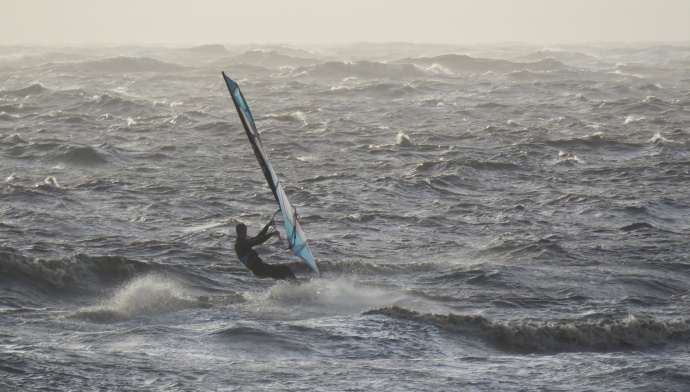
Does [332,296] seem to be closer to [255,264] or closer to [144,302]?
[255,264]

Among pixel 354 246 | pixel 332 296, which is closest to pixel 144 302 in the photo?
pixel 332 296

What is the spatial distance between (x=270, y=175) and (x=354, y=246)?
441 centimetres

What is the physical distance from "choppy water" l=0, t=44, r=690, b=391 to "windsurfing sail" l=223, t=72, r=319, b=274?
2.36 ft

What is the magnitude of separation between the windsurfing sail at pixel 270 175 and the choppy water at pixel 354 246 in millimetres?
718

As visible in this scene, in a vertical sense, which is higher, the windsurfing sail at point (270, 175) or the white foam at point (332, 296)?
the windsurfing sail at point (270, 175)

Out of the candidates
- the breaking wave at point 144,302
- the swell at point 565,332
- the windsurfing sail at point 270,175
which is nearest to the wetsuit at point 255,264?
the windsurfing sail at point 270,175

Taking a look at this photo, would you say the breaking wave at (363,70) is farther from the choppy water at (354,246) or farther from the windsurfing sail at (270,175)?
the windsurfing sail at (270,175)

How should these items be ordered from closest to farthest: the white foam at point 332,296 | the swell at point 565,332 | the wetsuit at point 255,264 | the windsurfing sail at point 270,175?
the swell at point 565,332 < the windsurfing sail at point 270,175 < the white foam at point 332,296 < the wetsuit at point 255,264

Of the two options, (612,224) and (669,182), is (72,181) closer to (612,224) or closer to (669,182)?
(612,224)

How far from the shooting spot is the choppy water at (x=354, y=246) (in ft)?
33.0

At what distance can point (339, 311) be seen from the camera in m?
12.5

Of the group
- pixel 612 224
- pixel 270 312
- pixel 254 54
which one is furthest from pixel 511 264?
pixel 254 54

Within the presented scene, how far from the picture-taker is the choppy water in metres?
10.1

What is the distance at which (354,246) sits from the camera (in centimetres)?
1650
